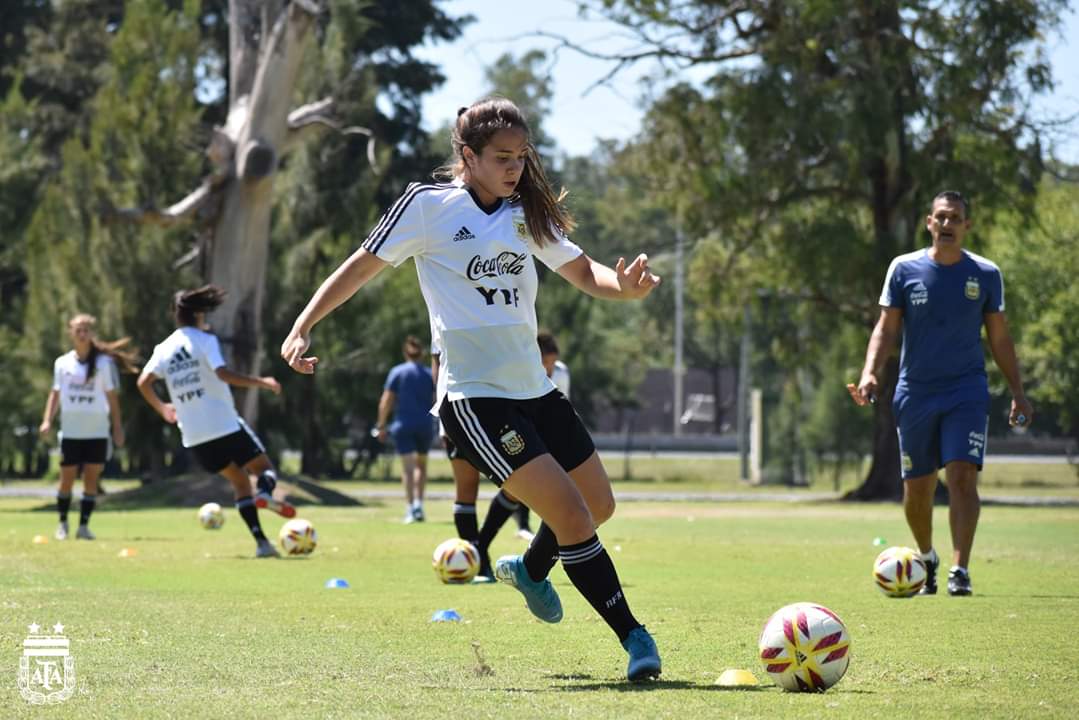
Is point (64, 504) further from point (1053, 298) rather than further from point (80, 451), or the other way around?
point (1053, 298)

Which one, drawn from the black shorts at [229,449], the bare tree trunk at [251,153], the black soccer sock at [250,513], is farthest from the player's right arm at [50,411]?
the bare tree trunk at [251,153]

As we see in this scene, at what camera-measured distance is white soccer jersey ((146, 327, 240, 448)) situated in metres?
14.2

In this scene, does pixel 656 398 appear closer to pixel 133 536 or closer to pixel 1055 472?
pixel 1055 472

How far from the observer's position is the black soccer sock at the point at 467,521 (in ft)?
40.0

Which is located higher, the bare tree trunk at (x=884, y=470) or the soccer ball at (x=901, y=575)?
the soccer ball at (x=901, y=575)

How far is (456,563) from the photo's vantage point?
11.3m

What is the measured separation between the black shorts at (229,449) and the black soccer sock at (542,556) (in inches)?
303

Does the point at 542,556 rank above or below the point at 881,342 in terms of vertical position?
below

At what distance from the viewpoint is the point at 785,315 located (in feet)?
108

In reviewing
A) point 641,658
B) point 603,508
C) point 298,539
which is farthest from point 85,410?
point 641,658

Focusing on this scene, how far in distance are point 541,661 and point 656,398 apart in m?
83.1

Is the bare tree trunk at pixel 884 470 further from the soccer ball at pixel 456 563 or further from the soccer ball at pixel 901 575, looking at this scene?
the soccer ball at pixel 901 575

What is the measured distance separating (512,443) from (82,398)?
11.1 meters

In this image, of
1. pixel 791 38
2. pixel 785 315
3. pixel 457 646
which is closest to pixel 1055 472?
pixel 785 315
